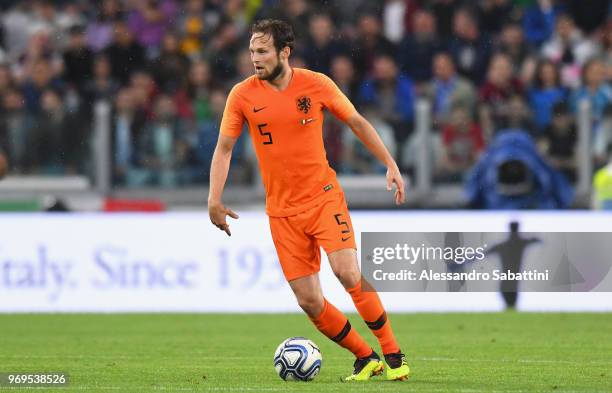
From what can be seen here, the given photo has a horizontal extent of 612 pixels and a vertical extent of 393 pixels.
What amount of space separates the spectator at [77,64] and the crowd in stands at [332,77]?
0.02m

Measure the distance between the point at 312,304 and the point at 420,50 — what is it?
10473 millimetres

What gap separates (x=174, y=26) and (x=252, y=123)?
12.3 metres

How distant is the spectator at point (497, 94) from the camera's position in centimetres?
1822

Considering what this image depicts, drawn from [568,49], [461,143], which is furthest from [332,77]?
[568,49]

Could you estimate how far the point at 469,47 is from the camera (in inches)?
774

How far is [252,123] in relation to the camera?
30.8 feet

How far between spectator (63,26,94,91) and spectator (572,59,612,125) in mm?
6828

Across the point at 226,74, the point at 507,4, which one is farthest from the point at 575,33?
the point at 226,74

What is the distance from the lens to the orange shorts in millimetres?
9344

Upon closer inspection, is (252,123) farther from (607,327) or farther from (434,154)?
(434,154)

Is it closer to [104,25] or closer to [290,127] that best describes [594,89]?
[104,25]

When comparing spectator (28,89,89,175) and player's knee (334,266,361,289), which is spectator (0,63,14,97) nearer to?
spectator (28,89,89,175)

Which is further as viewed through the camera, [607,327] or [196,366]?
[607,327]

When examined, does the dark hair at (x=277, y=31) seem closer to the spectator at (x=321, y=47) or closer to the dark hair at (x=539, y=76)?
the dark hair at (x=539, y=76)
